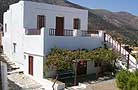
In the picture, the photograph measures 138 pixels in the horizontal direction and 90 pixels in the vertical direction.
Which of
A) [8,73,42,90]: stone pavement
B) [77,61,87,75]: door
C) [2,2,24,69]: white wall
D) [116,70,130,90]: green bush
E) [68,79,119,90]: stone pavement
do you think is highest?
[2,2,24,69]: white wall

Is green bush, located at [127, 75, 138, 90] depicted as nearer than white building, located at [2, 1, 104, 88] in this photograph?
Yes

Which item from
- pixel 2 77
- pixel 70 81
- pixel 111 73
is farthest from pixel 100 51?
pixel 2 77

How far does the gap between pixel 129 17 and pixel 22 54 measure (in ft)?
178

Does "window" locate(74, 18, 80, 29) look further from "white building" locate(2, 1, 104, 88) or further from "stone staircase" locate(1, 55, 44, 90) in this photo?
"stone staircase" locate(1, 55, 44, 90)

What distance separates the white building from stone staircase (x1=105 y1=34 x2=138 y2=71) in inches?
35.8

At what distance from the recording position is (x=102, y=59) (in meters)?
21.1

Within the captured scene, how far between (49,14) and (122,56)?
8267 mm

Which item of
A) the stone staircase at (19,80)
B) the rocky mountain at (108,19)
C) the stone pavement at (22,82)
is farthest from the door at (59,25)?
the rocky mountain at (108,19)

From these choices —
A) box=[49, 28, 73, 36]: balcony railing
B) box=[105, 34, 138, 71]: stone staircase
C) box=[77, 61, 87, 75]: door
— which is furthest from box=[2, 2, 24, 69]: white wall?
box=[105, 34, 138, 71]: stone staircase

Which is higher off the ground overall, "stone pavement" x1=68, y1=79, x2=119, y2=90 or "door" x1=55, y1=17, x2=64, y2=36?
"door" x1=55, y1=17, x2=64, y2=36

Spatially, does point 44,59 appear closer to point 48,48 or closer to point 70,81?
Answer: point 48,48

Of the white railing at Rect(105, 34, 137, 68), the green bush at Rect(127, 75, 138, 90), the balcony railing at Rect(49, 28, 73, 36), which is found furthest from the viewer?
the white railing at Rect(105, 34, 137, 68)

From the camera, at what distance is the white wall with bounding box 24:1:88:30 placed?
23.4 m

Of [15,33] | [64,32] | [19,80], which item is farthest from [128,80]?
[15,33]
